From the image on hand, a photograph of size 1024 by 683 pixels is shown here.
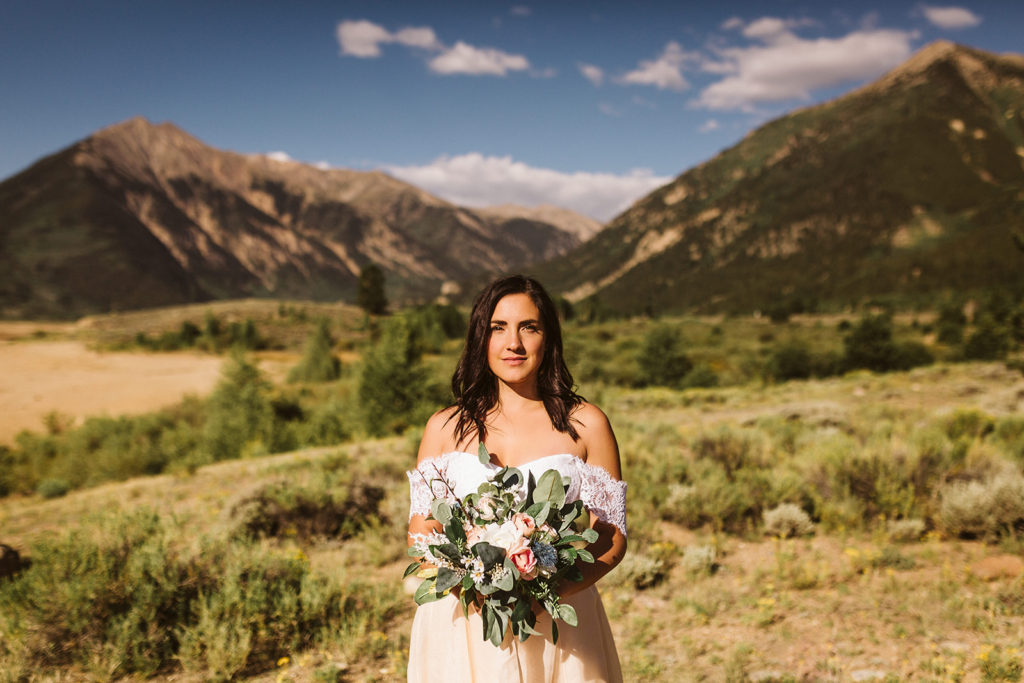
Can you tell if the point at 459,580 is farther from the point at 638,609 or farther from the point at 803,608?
the point at 803,608

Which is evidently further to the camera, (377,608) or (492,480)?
(377,608)

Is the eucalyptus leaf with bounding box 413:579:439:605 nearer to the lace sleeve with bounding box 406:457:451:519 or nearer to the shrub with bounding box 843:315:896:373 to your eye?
the lace sleeve with bounding box 406:457:451:519

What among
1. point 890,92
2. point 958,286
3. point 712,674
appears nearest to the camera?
point 712,674

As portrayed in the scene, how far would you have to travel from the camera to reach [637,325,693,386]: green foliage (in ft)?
96.0

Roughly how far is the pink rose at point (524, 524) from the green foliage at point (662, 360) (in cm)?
2852

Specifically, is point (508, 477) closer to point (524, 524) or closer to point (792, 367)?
point (524, 524)

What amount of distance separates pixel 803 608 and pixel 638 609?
153cm

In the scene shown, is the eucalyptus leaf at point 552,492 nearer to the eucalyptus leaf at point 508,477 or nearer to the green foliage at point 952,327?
the eucalyptus leaf at point 508,477

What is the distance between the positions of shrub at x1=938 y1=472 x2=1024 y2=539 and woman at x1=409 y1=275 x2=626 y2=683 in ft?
18.9

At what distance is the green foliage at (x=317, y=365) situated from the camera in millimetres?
37041

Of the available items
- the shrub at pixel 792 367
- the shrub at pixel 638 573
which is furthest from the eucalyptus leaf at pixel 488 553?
the shrub at pixel 792 367

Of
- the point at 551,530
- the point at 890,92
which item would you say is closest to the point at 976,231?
the point at 890,92

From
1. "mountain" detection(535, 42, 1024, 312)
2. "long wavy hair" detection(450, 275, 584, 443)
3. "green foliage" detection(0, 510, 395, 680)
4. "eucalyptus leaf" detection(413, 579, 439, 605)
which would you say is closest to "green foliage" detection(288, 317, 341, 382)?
"green foliage" detection(0, 510, 395, 680)

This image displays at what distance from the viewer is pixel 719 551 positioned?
6031 mm
